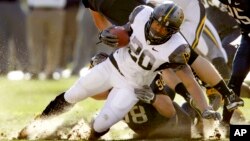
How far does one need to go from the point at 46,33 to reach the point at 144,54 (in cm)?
728

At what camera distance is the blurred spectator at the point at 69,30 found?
52.9 ft

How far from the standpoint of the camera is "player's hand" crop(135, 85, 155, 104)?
8.55 meters

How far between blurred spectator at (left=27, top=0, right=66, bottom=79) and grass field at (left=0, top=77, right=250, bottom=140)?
1.39ft

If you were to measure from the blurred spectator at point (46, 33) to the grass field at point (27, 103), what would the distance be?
42 centimetres

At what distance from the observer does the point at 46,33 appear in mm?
15594

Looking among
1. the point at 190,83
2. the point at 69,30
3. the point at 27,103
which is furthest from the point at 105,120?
the point at 69,30

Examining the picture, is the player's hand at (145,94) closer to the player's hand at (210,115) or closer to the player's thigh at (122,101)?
the player's thigh at (122,101)

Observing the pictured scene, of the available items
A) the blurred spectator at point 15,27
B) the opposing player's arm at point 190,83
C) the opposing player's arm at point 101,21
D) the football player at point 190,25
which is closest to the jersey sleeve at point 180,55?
the opposing player's arm at point 190,83

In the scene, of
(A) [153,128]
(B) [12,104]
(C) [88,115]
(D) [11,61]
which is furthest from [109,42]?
(D) [11,61]

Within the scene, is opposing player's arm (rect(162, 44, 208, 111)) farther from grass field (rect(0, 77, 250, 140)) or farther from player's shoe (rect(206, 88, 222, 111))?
grass field (rect(0, 77, 250, 140))

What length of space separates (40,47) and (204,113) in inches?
292

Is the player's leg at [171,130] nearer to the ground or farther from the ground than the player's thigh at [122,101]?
nearer to the ground

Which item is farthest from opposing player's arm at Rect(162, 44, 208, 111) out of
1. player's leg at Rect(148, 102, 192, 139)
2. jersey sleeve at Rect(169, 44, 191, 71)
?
player's leg at Rect(148, 102, 192, 139)

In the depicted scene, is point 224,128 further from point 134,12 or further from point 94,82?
point 134,12
